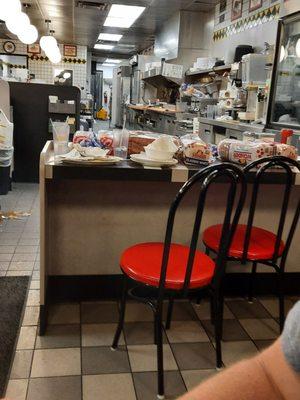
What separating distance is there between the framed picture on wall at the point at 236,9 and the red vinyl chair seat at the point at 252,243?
16.2 feet

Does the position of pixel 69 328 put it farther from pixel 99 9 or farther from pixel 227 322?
pixel 99 9

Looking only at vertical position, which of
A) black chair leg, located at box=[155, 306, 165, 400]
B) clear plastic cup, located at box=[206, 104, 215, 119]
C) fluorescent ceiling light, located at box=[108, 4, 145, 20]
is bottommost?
black chair leg, located at box=[155, 306, 165, 400]

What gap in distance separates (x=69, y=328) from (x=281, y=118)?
2971 millimetres

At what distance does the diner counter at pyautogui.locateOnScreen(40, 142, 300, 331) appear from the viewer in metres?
2.42

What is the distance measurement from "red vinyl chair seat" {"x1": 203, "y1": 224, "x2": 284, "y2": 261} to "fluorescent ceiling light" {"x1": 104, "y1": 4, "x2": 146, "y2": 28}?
6.99 m

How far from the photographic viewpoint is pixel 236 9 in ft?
20.6

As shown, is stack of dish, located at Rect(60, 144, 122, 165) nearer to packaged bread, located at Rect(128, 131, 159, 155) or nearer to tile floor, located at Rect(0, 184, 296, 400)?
packaged bread, located at Rect(128, 131, 159, 155)

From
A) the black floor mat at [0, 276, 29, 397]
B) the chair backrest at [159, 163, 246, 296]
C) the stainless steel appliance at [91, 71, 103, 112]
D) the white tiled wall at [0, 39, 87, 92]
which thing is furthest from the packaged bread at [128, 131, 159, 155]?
the stainless steel appliance at [91, 71, 103, 112]

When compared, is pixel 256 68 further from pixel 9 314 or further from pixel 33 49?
pixel 33 49

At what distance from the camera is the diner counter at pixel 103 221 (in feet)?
7.95

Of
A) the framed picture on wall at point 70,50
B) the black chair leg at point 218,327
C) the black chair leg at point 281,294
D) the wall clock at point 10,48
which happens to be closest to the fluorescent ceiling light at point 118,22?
the framed picture on wall at point 70,50

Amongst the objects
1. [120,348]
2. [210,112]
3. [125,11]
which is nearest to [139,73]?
A: [125,11]

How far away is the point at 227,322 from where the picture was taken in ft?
8.00

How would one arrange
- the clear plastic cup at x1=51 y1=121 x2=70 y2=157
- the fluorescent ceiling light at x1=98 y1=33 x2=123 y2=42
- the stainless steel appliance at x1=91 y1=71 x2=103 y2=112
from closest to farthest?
the clear plastic cup at x1=51 y1=121 x2=70 y2=157, the fluorescent ceiling light at x1=98 y1=33 x2=123 y2=42, the stainless steel appliance at x1=91 y1=71 x2=103 y2=112
